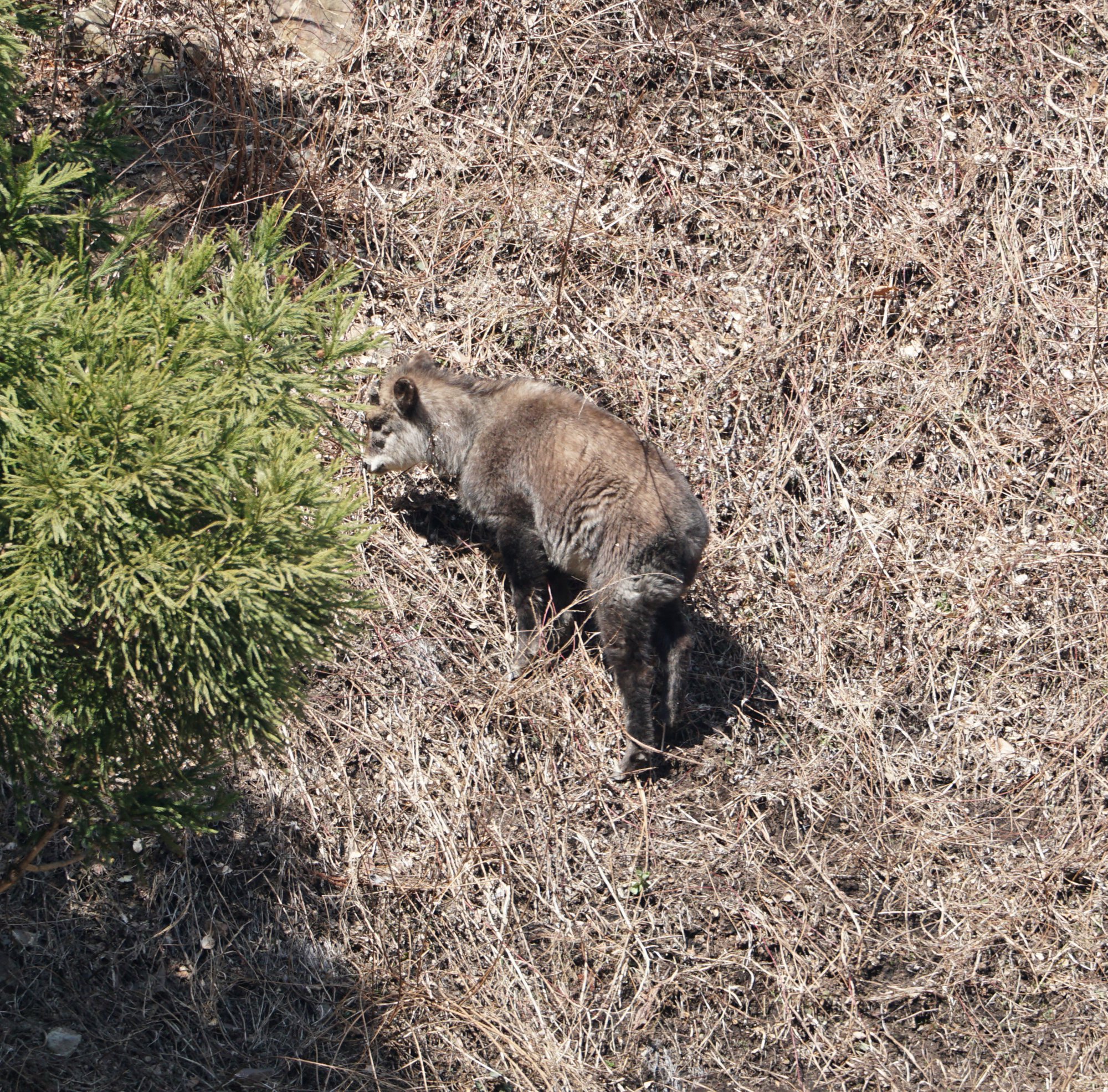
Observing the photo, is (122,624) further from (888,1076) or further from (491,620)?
(888,1076)

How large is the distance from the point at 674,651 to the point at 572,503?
35.9 inches

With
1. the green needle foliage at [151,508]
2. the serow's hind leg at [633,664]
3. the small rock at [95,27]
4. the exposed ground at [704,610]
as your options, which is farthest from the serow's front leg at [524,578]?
the small rock at [95,27]

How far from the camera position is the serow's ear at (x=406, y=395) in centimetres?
582

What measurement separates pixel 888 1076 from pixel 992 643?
7.95 feet

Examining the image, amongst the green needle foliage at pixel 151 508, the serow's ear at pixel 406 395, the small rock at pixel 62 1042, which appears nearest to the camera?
the green needle foliage at pixel 151 508

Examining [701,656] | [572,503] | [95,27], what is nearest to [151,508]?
[572,503]

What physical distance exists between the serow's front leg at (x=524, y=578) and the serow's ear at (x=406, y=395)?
0.84m

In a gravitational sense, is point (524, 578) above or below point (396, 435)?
below

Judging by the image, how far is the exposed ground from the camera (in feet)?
17.2

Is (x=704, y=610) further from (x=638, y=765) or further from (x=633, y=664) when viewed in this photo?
(x=638, y=765)

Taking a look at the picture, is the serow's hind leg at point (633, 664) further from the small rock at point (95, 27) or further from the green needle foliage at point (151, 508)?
the small rock at point (95, 27)

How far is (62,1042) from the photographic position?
501cm

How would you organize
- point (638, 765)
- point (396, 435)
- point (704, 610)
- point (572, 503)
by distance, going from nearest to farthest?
point (572, 503) < point (638, 765) < point (396, 435) < point (704, 610)

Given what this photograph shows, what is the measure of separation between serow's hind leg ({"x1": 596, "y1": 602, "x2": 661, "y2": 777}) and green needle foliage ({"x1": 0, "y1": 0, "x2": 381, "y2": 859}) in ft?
6.33
